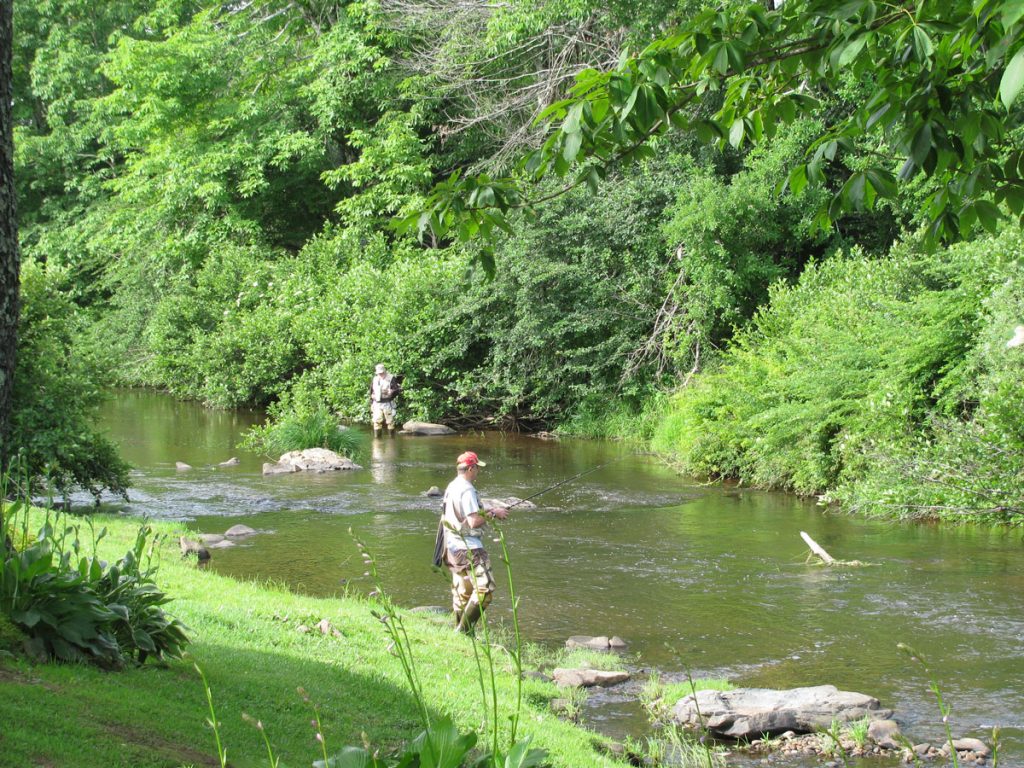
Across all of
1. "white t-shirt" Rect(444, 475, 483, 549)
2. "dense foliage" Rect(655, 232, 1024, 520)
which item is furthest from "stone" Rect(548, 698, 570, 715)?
"dense foliage" Rect(655, 232, 1024, 520)

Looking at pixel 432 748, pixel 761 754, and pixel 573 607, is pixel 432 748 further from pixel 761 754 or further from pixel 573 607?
pixel 573 607

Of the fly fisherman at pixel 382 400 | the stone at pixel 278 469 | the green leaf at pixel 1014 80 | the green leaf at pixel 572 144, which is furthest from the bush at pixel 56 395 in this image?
the green leaf at pixel 1014 80

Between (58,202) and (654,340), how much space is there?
3081 cm

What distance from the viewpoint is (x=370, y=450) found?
22453 millimetres

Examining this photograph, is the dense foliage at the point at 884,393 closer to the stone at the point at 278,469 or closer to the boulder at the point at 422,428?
the boulder at the point at 422,428

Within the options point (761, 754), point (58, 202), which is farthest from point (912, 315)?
point (58, 202)

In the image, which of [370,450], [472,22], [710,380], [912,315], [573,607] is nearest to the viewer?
[573,607]

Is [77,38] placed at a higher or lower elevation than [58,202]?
higher

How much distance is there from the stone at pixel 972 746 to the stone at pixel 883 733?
39 centimetres

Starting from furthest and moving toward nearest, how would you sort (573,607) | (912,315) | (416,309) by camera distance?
(416,309) < (912,315) < (573,607)

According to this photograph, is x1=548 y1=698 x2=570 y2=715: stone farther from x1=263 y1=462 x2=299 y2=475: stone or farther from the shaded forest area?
x1=263 y1=462 x2=299 y2=475: stone

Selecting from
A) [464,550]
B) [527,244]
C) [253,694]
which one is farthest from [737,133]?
[527,244]

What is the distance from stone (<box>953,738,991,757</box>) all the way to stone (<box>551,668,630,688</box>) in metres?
2.61

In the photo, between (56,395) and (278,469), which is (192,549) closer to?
(56,395)
